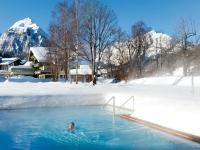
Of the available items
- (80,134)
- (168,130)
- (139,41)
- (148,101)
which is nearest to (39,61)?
(139,41)

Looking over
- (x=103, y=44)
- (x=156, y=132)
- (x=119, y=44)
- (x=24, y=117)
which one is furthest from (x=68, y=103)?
(x=119, y=44)

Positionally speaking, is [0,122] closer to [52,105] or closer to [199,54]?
[52,105]

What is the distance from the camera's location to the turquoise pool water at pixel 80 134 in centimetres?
1005

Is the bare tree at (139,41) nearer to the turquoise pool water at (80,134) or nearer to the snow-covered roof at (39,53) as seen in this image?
the snow-covered roof at (39,53)

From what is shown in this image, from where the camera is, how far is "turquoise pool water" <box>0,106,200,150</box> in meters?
10.0

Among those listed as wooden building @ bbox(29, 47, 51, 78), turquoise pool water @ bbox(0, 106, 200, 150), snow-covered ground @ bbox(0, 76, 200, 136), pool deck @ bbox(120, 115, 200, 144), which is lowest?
turquoise pool water @ bbox(0, 106, 200, 150)

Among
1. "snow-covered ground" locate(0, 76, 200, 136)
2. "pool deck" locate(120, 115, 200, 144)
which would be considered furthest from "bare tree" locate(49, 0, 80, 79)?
"pool deck" locate(120, 115, 200, 144)

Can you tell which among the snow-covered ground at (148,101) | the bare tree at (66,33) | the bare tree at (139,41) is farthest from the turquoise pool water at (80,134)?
the bare tree at (139,41)

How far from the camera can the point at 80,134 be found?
11.9 metres

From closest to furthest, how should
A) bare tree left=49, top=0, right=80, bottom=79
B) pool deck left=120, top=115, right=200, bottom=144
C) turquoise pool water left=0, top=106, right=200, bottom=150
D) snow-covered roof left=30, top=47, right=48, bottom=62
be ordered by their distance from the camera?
1. pool deck left=120, top=115, right=200, bottom=144
2. turquoise pool water left=0, top=106, right=200, bottom=150
3. bare tree left=49, top=0, right=80, bottom=79
4. snow-covered roof left=30, top=47, right=48, bottom=62

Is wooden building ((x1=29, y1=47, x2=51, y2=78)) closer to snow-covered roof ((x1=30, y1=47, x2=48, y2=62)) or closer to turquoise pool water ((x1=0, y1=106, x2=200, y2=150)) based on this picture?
snow-covered roof ((x1=30, y1=47, x2=48, y2=62))

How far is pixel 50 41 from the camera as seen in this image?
39.0m

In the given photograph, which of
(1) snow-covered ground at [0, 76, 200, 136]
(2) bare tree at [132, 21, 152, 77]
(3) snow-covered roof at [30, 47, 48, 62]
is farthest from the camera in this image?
(3) snow-covered roof at [30, 47, 48, 62]

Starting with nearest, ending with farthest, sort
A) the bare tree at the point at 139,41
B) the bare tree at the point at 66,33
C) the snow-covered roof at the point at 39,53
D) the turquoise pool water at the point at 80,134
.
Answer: the turquoise pool water at the point at 80,134, the bare tree at the point at 66,33, the bare tree at the point at 139,41, the snow-covered roof at the point at 39,53
